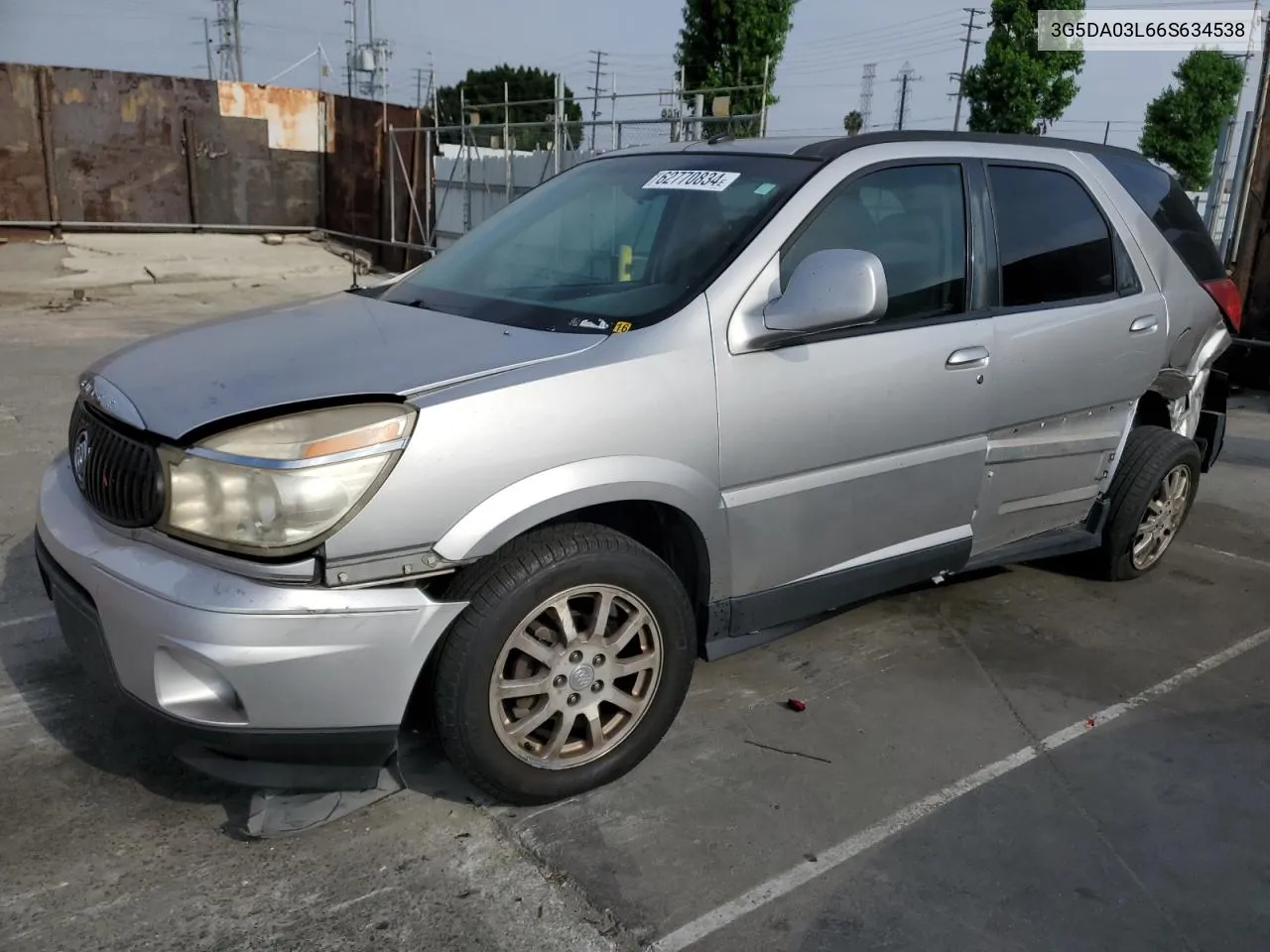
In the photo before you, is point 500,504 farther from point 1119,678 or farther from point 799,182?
point 1119,678

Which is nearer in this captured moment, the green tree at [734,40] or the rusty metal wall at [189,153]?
the rusty metal wall at [189,153]

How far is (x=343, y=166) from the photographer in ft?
60.8

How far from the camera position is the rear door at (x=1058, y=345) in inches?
152

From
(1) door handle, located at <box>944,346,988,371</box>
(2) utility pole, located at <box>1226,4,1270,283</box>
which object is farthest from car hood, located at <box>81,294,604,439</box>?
(2) utility pole, located at <box>1226,4,1270,283</box>

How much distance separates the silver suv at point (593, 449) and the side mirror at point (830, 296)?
10 millimetres

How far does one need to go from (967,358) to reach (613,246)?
1.27 metres

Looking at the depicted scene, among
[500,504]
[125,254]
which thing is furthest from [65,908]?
[125,254]

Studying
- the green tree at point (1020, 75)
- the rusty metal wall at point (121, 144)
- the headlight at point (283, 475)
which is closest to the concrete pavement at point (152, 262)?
the rusty metal wall at point (121, 144)

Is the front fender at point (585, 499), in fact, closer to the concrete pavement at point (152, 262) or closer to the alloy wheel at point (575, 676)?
the alloy wheel at point (575, 676)

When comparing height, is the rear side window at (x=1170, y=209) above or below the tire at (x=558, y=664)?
above

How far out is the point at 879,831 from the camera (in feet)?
9.60

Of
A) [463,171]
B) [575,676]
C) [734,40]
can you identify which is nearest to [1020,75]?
[734,40]

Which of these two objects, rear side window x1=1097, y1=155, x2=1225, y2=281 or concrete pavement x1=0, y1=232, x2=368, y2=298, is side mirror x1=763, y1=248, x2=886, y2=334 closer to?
rear side window x1=1097, y1=155, x2=1225, y2=281

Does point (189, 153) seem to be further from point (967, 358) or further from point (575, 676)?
point (575, 676)
